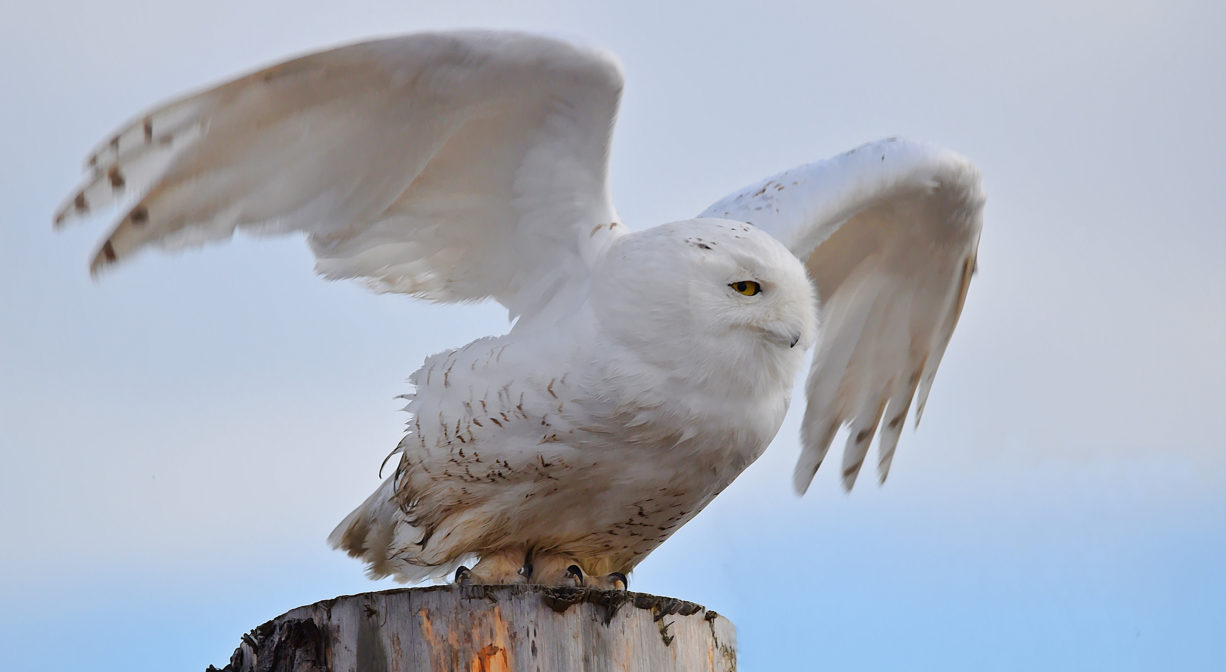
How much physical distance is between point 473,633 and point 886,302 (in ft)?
8.70

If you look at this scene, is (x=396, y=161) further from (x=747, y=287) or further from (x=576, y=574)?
(x=576, y=574)

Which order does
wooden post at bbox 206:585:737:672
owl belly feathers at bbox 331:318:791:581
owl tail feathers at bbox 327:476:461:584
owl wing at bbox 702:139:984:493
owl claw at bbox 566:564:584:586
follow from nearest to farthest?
1. wooden post at bbox 206:585:737:672
2. owl belly feathers at bbox 331:318:791:581
3. owl claw at bbox 566:564:584:586
4. owl tail feathers at bbox 327:476:461:584
5. owl wing at bbox 702:139:984:493

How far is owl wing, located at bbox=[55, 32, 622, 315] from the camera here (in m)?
3.51

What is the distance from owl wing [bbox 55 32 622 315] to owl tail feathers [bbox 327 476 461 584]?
28.4 inches

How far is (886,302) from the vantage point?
5066 millimetres

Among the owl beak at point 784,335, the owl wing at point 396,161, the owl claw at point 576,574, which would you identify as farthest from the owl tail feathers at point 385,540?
the owl beak at point 784,335

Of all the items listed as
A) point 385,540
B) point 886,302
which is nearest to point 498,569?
point 385,540

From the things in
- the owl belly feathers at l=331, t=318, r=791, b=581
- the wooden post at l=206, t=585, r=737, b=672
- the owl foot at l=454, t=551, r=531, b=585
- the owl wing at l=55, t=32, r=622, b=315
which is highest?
the owl wing at l=55, t=32, r=622, b=315

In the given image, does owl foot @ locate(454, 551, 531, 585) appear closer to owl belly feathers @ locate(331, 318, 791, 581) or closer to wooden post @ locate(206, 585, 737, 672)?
owl belly feathers @ locate(331, 318, 791, 581)

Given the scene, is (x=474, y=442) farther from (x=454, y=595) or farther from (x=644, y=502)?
(x=454, y=595)

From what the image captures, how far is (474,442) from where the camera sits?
3615 millimetres

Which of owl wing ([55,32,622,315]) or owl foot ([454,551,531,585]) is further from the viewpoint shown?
owl foot ([454,551,531,585])

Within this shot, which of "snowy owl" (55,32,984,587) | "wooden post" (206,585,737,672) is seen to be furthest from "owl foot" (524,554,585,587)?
"wooden post" (206,585,737,672)

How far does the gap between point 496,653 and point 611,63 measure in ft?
5.12
